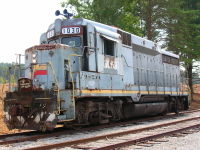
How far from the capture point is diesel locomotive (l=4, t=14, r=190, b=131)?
28.3ft

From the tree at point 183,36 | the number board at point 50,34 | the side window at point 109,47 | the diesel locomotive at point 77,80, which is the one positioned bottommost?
the diesel locomotive at point 77,80

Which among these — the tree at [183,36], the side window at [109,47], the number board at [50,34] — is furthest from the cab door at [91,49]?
the tree at [183,36]

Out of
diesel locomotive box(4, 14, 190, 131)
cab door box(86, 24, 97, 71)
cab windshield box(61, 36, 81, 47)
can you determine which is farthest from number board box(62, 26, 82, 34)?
cab door box(86, 24, 97, 71)

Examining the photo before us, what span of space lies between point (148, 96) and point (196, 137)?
18.7 feet

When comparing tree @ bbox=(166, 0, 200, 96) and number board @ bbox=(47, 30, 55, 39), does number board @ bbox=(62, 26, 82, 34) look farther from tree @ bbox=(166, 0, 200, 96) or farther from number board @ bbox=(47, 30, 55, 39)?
tree @ bbox=(166, 0, 200, 96)

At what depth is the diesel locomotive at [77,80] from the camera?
28.3 feet

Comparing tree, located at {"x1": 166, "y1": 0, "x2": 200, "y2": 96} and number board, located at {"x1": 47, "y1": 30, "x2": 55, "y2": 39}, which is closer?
number board, located at {"x1": 47, "y1": 30, "x2": 55, "y2": 39}

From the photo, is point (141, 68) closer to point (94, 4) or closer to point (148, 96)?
point (148, 96)

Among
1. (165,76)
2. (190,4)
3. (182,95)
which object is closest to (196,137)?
(165,76)

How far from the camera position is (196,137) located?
7.76 m

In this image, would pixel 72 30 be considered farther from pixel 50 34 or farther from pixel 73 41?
pixel 50 34

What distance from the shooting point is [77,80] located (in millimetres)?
9016

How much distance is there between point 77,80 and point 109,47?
233cm

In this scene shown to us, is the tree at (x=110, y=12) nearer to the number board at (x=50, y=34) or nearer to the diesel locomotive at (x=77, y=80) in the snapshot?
the diesel locomotive at (x=77, y=80)
